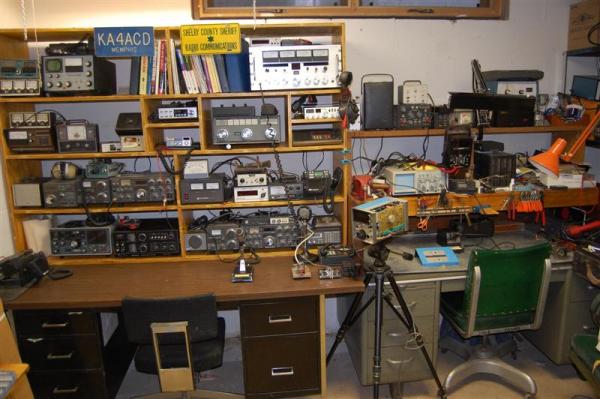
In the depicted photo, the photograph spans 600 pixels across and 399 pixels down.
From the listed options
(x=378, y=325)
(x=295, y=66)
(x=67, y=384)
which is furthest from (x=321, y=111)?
(x=67, y=384)

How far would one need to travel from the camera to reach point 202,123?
2.69 m

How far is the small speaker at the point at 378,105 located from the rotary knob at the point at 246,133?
72cm

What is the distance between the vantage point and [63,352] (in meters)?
2.39

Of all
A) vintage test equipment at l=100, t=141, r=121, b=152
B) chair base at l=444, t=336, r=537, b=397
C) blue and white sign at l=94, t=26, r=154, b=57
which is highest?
blue and white sign at l=94, t=26, r=154, b=57

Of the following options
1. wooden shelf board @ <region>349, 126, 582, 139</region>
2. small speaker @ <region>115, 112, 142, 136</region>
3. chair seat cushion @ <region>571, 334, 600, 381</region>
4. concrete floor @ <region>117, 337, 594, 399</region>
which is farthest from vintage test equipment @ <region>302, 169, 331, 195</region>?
chair seat cushion @ <region>571, 334, 600, 381</region>

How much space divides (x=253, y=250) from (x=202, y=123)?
0.84 meters

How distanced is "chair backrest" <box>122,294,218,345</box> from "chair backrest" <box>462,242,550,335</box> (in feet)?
4.50

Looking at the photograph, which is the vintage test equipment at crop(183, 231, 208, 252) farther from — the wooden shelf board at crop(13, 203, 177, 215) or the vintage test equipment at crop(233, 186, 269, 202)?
the vintage test equipment at crop(233, 186, 269, 202)

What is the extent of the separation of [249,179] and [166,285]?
793 millimetres

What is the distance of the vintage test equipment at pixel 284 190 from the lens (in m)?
2.78

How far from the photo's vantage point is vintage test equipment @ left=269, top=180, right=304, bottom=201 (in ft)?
9.13

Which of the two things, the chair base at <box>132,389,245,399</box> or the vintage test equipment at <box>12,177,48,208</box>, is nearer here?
the chair base at <box>132,389,245,399</box>

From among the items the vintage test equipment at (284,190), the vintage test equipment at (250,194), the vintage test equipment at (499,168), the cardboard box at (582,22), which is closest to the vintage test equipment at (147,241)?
the vintage test equipment at (250,194)

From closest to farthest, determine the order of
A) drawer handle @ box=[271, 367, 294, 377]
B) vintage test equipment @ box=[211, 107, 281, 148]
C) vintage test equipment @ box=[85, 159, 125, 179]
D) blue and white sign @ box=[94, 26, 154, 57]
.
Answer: drawer handle @ box=[271, 367, 294, 377] < blue and white sign @ box=[94, 26, 154, 57] < vintage test equipment @ box=[211, 107, 281, 148] < vintage test equipment @ box=[85, 159, 125, 179]
